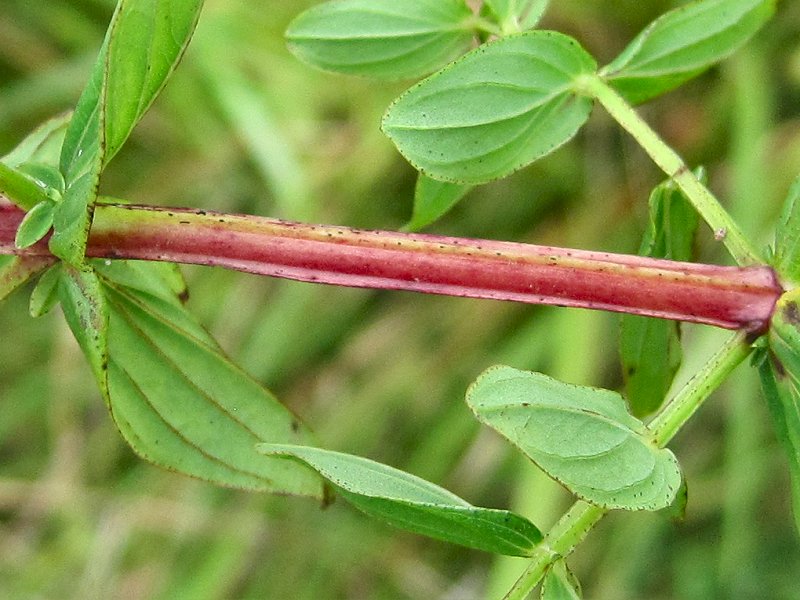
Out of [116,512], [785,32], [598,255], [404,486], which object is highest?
[785,32]

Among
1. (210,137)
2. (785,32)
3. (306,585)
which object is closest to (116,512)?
(306,585)

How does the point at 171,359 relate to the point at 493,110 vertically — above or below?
below

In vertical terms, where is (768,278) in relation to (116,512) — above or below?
above

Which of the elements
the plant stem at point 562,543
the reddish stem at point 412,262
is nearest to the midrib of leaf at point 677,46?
the reddish stem at point 412,262

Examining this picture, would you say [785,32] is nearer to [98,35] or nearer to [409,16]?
[409,16]

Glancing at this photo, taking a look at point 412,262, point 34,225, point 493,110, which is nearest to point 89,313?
point 34,225

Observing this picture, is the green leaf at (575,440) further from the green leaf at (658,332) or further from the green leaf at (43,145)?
the green leaf at (43,145)

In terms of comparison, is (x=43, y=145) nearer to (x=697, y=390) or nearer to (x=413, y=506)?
(x=413, y=506)
